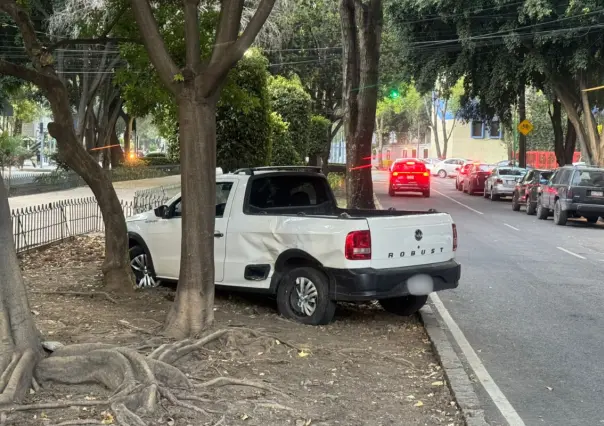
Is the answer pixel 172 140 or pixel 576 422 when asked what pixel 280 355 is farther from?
pixel 172 140

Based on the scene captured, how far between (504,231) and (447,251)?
1233 cm

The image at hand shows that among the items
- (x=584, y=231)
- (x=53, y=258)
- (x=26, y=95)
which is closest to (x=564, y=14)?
(x=584, y=231)

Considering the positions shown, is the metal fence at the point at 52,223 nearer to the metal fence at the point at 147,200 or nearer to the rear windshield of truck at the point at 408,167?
the metal fence at the point at 147,200

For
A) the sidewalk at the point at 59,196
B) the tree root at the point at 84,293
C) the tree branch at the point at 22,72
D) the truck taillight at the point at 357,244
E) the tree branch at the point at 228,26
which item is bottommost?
the tree root at the point at 84,293

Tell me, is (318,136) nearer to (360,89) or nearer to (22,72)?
(360,89)

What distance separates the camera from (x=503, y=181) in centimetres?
3438

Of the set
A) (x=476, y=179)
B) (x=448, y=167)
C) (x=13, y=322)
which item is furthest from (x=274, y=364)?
(x=448, y=167)

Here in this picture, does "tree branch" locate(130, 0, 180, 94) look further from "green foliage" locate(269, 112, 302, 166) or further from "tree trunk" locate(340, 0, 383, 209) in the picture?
"green foliage" locate(269, 112, 302, 166)

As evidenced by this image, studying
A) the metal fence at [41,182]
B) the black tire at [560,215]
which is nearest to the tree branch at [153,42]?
the metal fence at [41,182]

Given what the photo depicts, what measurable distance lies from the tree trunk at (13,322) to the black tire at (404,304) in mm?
4831

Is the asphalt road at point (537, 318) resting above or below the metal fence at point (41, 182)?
below

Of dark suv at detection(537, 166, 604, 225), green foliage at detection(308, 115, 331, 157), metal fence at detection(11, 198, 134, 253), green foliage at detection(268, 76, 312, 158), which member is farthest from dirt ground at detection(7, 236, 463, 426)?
green foliage at detection(308, 115, 331, 157)

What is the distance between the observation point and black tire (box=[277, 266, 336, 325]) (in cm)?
822

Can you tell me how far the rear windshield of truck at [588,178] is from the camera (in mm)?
22062
